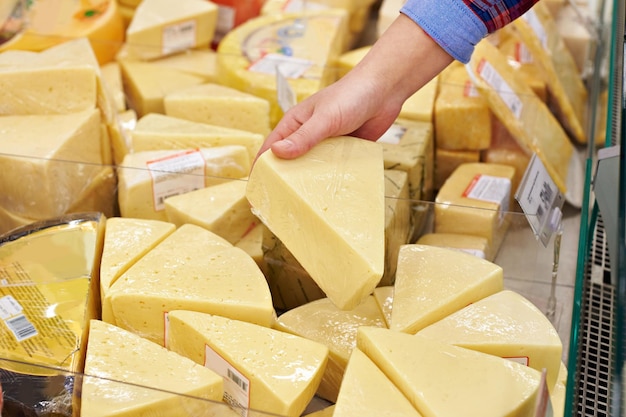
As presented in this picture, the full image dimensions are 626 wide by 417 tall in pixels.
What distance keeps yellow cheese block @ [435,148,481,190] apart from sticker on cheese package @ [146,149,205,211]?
756 mm

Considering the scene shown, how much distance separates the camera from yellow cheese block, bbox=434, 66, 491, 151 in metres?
2.20

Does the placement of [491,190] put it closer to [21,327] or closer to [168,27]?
[21,327]

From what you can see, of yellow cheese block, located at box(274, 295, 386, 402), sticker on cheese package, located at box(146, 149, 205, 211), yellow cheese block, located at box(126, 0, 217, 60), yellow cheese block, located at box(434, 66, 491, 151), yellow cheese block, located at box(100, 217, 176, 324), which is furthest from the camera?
yellow cheese block, located at box(126, 0, 217, 60)

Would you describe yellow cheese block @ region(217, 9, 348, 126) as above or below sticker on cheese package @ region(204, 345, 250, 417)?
above

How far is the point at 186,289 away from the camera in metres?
1.43

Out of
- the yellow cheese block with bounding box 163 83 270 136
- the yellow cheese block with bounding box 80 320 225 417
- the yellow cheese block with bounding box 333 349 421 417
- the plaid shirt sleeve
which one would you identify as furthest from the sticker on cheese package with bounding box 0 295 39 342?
the plaid shirt sleeve

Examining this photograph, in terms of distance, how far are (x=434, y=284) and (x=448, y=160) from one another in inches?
33.3

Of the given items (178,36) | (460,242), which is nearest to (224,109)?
(178,36)

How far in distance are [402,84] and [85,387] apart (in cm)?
85

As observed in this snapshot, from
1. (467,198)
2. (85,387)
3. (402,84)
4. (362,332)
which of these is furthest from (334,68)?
(85,387)

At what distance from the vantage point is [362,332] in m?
1.30

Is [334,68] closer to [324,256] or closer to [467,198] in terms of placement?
[467,198]

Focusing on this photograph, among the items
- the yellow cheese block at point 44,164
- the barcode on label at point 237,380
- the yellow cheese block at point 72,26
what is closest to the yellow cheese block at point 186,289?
the barcode on label at point 237,380

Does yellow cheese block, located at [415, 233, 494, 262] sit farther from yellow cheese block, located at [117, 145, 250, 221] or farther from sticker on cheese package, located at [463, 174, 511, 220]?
yellow cheese block, located at [117, 145, 250, 221]
